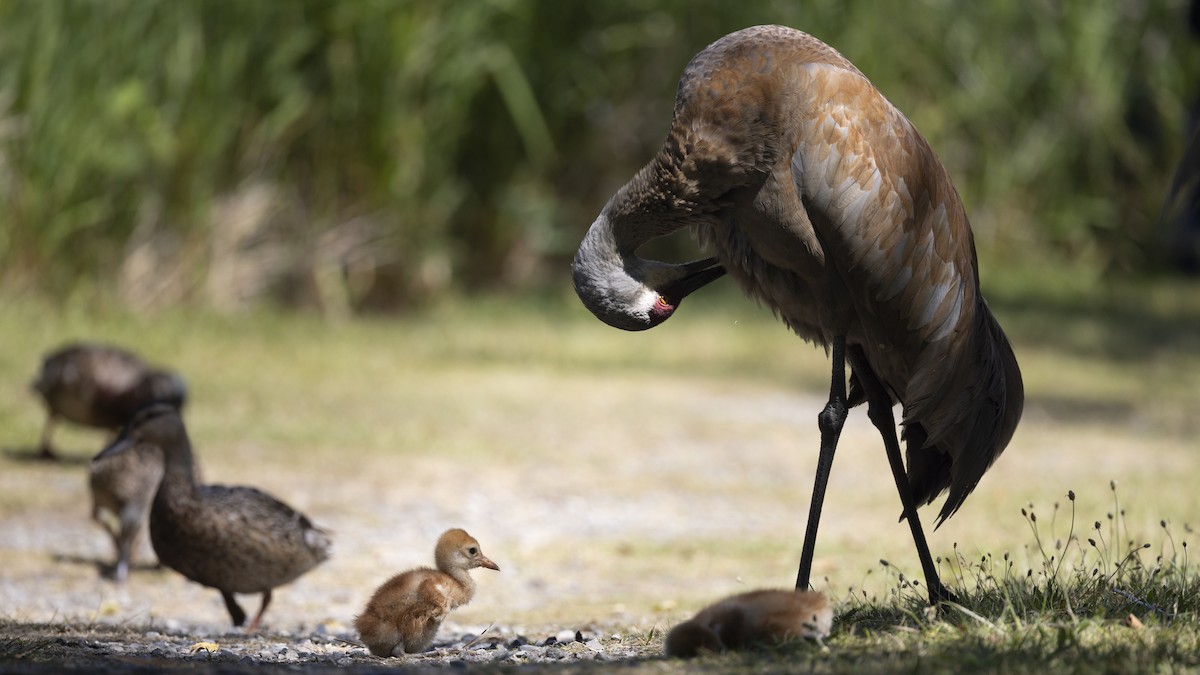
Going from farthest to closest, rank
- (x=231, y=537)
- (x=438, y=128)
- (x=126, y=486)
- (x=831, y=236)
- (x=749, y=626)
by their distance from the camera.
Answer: (x=438, y=128) → (x=126, y=486) → (x=231, y=537) → (x=831, y=236) → (x=749, y=626)

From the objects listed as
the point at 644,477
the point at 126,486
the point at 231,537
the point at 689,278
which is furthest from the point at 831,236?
the point at 644,477

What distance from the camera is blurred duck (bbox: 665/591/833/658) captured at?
396 cm

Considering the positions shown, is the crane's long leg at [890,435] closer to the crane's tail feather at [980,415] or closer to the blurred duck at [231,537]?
the crane's tail feather at [980,415]

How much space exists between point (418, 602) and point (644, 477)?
3.53m

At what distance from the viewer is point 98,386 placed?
24.8 feet

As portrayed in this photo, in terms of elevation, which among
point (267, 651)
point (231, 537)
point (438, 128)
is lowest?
point (267, 651)

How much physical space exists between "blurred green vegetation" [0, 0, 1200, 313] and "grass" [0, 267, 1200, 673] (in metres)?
0.55

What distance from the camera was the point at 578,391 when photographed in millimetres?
9984

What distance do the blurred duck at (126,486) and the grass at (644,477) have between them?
0.21m

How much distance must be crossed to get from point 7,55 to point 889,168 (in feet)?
24.9

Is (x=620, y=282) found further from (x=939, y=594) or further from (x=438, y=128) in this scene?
(x=438, y=128)

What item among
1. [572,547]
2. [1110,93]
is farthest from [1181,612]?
[1110,93]

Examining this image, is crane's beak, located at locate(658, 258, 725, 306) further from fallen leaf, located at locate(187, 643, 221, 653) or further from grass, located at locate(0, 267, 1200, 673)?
fallen leaf, located at locate(187, 643, 221, 653)

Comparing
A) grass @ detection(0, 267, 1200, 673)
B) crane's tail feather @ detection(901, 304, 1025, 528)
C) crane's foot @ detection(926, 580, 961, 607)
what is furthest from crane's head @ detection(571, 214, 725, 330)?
crane's foot @ detection(926, 580, 961, 607)
